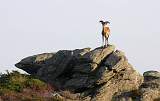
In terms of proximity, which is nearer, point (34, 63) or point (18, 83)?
point (18, 83)

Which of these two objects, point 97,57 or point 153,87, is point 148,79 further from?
point 97,57

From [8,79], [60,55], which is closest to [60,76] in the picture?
[60,55]

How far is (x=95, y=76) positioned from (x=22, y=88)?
6.35 m

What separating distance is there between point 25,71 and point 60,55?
4.14 m

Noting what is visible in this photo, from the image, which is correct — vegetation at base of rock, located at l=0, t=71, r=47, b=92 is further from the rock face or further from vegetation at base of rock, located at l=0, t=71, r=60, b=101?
the rock face

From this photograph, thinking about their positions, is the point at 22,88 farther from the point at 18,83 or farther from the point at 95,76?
the point at 95,76

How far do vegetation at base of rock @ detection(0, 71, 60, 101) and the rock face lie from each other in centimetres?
124

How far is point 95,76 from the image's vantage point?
44.5 meters

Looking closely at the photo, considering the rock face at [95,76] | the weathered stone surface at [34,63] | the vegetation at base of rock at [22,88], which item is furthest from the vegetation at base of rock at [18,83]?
the weathered stone surface at [34,63]

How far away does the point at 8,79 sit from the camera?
4512 cm

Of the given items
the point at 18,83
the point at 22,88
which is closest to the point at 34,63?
the point at 18,83

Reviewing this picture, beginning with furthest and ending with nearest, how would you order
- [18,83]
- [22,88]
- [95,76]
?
[95,76]
[18,83]
[22,88]

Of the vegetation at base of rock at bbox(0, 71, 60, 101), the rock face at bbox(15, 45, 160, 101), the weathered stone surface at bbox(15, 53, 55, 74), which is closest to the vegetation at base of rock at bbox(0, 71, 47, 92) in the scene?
→ the vegetation at base of rock at bbox(0, 71, 60, 101)

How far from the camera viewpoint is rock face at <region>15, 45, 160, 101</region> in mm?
43906
